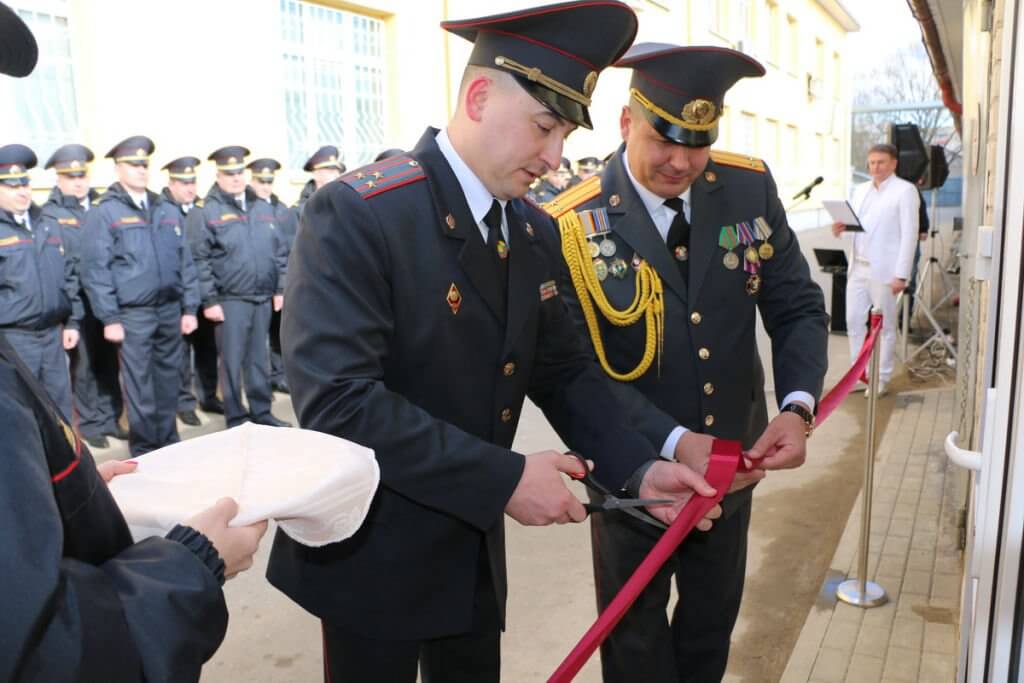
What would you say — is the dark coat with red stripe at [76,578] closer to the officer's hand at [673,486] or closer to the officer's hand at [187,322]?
the officer's hand at [673,486]

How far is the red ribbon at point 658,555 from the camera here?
1.85m

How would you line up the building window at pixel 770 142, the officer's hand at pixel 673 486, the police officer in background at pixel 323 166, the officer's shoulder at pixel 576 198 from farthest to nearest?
the building window at pixel 770 142 → the police officer in background at pixel 323 166 → the officer's shoulder at pixel 576 198 → the officer's hand at pixel 673 486

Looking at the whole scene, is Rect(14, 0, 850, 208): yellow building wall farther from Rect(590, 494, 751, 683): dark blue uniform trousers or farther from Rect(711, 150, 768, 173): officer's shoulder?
Rect(590, 494, 751, 683): dark blue uniform trousers

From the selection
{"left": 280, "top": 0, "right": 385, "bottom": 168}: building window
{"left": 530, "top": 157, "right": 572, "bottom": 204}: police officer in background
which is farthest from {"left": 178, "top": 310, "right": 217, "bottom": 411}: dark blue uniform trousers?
{"left": 530, "top": 157, "right": 572, "bottom": 204}: police officer in background

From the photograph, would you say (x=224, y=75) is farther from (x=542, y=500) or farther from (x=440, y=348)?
(x=542, y=500)

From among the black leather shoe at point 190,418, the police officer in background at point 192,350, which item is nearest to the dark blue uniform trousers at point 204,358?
the police officer in background at point 192,350

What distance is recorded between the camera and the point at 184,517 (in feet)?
3.88

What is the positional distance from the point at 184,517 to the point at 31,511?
0.27 m

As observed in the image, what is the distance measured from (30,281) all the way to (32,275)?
0.14 ft

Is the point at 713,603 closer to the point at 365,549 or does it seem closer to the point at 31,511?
the point at 365,549

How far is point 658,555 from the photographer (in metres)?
2.04

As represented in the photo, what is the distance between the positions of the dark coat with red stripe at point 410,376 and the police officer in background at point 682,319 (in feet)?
1.60

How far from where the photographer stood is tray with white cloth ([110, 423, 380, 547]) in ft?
3.95

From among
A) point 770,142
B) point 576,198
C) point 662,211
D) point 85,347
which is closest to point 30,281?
point 85,347
